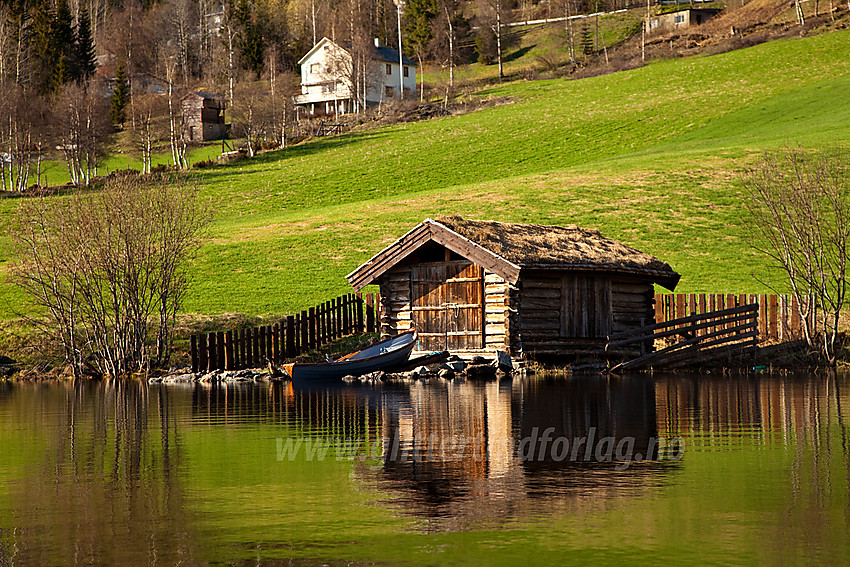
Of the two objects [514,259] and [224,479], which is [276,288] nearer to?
[514,259]

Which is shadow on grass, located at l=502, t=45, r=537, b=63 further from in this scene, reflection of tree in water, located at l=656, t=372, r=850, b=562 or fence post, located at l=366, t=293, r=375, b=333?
reflection of tree in water, located at l=656, t=372, r=850, b=562

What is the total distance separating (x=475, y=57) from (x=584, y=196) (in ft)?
288

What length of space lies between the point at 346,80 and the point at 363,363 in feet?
299

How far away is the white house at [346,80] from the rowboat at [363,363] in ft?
283

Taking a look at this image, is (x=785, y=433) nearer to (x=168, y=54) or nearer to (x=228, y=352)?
(x=228, y=352)

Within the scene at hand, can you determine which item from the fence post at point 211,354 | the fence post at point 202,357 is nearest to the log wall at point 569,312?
the fence post at point 211,354

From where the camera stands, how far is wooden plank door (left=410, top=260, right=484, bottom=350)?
28.0m

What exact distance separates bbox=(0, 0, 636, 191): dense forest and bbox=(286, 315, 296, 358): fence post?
196ft

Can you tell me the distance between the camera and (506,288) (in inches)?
1064

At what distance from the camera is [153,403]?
20062mm

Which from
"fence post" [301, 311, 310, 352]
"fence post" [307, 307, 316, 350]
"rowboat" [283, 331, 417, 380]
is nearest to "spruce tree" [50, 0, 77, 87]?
"fence post" [307, 307, 316, 350]

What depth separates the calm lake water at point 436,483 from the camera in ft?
22.9

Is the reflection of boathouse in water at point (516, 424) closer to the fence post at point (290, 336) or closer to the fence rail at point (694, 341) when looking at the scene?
the fence rail at point (694, 341)

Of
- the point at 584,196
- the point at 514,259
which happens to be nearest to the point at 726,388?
the point at 514,259
